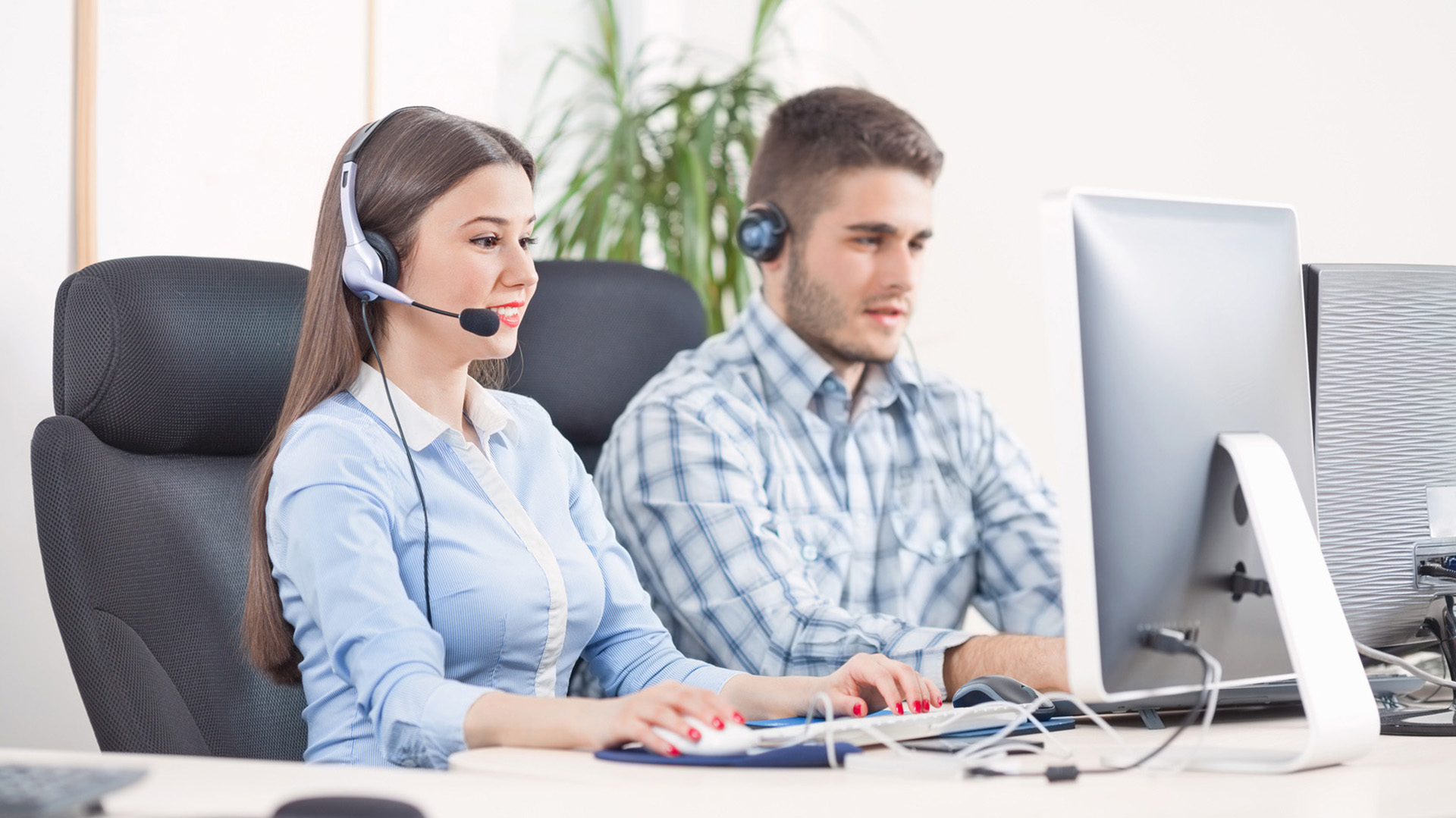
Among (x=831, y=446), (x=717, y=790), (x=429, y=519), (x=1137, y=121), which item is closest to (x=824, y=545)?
(x=831, y=446)

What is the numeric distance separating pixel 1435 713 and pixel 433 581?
0.91m

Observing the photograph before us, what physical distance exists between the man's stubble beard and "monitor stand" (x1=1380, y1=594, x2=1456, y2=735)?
816mm

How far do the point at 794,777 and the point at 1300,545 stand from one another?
0.40 metres

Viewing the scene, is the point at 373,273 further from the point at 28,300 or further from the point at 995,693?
the point at 995,693

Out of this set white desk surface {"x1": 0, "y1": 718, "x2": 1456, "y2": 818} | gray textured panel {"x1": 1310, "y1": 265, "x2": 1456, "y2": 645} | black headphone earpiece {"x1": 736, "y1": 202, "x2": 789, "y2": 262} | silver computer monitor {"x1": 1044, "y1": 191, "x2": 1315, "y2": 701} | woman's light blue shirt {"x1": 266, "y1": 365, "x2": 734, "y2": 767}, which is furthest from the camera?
black headphone earpiece {"x1": 736, "y1": 202, "x2": 789, "y2": 262}

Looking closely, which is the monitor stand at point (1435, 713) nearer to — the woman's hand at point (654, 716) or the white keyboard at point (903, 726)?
the white keyboard at point (903, 726)

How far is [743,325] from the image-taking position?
6.06ft

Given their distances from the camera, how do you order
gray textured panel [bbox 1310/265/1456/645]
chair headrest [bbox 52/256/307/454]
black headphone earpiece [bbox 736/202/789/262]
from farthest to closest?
1. black headphone earpiece [bbox 736/202/789/262]
2. chair headrest [bbox 52/256/307/454]
3. gray textured panel [bbox 1310/265/1456/645]

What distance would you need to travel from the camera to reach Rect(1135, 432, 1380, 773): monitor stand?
2.89 feet

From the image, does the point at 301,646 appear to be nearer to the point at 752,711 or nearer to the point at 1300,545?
the point at 752,711

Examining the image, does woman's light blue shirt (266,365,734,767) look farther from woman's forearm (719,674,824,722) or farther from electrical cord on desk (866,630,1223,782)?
electrical cord on desk (866,630,1223,782)

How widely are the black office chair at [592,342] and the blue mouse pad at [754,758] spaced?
3.01ft

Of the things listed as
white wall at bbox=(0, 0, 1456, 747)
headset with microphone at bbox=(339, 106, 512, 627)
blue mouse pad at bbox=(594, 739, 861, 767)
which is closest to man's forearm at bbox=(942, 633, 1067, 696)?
blue mouse pad at bbox=(594, 739, 861, 767)

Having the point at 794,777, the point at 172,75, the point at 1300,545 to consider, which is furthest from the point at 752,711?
the point at 172,75
